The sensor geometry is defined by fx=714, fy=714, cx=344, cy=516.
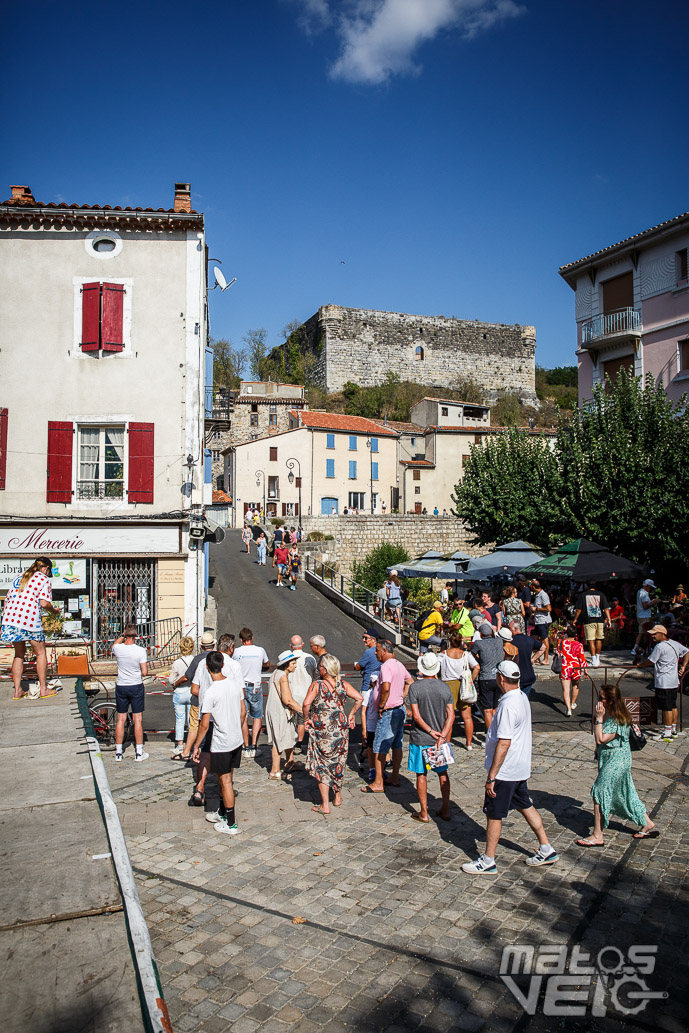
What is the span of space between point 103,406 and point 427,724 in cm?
1288

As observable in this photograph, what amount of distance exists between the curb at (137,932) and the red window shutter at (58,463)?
38.6 feet

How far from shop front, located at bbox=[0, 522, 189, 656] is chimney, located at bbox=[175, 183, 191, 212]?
7.80 meters

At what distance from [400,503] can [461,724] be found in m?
41.1

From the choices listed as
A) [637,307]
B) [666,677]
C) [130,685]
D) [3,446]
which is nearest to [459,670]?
[666,677]

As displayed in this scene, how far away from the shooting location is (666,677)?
9586mm

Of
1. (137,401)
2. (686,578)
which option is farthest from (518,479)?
(137,401)

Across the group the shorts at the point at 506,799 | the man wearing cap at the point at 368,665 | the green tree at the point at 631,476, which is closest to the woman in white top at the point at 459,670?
the man wearing cap at the point at 368,665

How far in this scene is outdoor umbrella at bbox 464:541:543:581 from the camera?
18047 millimetres

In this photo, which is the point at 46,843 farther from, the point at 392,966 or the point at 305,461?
the point at 305,461

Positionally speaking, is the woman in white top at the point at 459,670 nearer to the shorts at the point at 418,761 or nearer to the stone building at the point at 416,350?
the shorts at the point at 418,761

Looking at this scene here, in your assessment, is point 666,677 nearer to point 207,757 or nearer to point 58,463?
point 207,757

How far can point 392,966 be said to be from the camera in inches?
173

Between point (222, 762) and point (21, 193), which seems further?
point (21, 193)

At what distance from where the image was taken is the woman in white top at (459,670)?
8.95 meters
